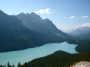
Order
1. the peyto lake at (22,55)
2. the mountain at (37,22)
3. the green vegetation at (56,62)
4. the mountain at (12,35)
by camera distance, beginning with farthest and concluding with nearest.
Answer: the mountain at (37,22), the mountain at (12,35), the peyto lake at (22,55), the green vegetation at (56,62)

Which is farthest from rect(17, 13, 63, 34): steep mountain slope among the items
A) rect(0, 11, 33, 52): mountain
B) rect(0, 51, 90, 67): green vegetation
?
rect(0, 51, 90, 67): green vegetation

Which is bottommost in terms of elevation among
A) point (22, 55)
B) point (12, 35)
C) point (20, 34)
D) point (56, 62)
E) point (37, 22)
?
point (56, 62)

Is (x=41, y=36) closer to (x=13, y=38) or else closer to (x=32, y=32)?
(x=32, y=32)

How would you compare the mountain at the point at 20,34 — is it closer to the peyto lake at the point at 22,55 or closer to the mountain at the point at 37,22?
the mountain at the point at 37,22

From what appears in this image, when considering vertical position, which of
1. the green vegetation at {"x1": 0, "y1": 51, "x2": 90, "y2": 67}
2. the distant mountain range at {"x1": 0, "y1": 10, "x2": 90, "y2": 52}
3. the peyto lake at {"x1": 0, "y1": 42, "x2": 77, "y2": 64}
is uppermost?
the distant mountain range at {"x1": 0, "y1": 10, "x2": 90, "y2": 52}

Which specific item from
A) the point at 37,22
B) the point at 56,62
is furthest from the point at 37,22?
the point at 56,62

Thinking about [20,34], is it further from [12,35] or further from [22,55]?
[22,55]

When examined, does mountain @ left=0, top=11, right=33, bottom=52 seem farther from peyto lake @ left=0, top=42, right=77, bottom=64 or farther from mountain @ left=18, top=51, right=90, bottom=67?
mountain @ left=18, top=51, right=90, bottom=67

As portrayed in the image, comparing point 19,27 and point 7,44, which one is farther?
point 19,27

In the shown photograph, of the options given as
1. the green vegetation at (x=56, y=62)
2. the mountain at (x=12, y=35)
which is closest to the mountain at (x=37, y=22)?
the mountain at (x=12, y=35)

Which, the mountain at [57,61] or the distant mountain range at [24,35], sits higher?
the distant mountain range at [24,35]

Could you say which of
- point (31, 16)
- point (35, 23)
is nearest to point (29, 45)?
point (35, 23)
